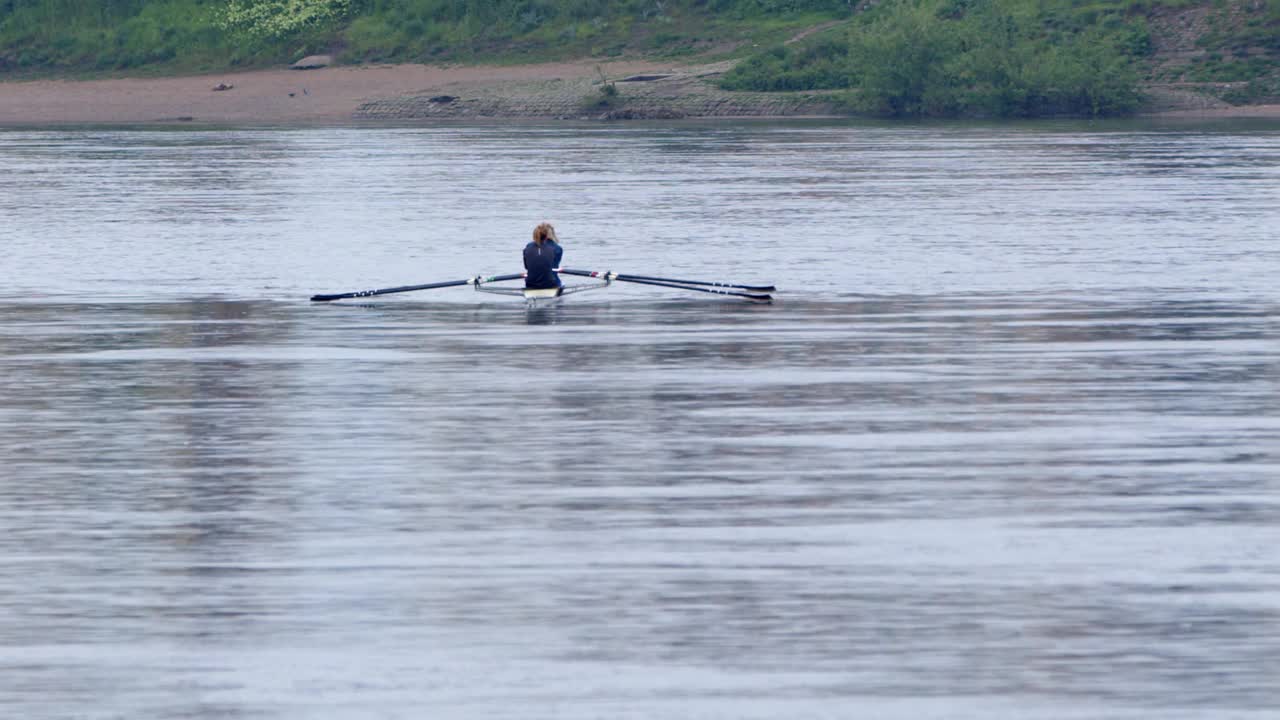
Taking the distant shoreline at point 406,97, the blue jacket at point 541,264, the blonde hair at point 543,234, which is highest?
the blonde hair at point 543,234

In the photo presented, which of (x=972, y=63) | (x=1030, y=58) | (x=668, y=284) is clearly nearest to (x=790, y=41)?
(x=972, y=63)

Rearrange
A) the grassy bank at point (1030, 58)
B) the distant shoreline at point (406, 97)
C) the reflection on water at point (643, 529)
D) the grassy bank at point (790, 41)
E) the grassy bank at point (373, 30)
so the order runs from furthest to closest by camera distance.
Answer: the grassy bank at point (373, 30) < the distant shoreline at point (406, 97) < the grassy bank at point (790, 41) < the grassy bank at point (1030, 58) < the reflection on water at point (643, 529)

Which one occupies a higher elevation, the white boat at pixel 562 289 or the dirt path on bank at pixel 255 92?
the white boat at pixel 562 289

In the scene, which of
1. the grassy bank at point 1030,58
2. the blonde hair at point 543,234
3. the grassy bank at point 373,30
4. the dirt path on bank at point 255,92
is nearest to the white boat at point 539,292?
the blonde hair at point 543,234

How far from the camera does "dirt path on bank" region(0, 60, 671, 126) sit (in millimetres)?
93375

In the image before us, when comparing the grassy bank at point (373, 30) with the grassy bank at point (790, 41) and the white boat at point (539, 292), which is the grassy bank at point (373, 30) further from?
the white boat at point (539, 292)

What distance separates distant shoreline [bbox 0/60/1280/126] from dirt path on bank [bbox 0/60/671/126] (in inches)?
1.7

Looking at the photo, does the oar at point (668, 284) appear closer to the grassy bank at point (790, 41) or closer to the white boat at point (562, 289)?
the white boat at point (562, 289)

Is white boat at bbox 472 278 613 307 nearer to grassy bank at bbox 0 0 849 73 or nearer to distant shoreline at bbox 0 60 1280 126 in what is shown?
distant shoreline at bbox 0 60 1280 126

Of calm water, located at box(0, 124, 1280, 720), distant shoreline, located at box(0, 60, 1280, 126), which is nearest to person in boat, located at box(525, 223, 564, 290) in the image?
calm water, located at box(0, 124, 1280, 720)

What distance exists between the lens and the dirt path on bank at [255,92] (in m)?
93.4

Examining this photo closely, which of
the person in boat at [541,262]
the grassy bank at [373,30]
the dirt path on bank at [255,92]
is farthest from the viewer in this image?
the grassy bank at [373,30]

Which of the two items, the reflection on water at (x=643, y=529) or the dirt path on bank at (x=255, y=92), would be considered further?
the dirt path on bank at (x=255, y=92)

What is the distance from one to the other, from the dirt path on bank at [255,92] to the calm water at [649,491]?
65129mm
